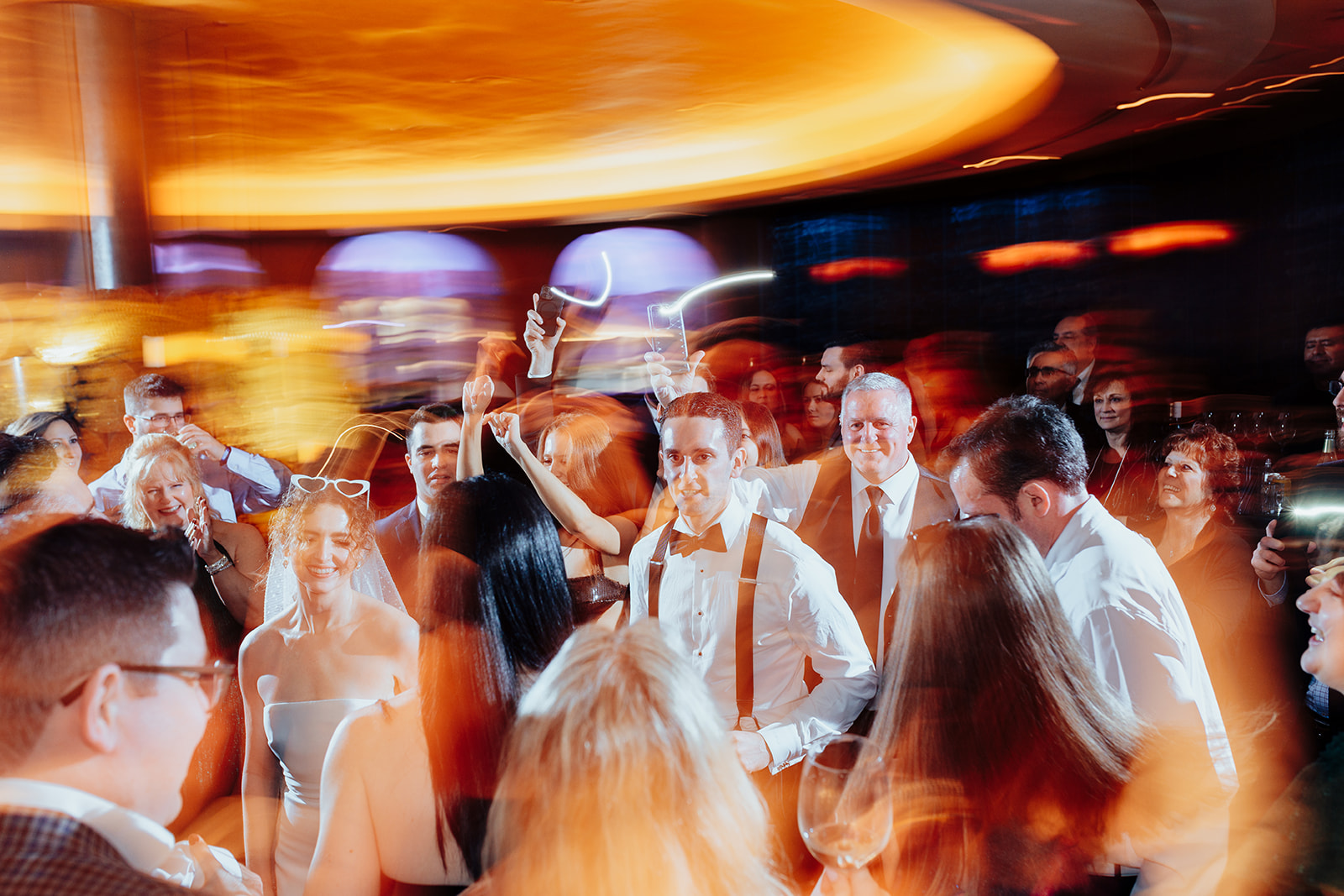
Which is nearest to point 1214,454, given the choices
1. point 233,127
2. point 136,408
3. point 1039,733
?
point 1039,733

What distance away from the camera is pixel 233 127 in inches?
159

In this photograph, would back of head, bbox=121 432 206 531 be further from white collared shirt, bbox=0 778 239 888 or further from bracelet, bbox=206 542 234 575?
white collared shirt, bbox=0 778 239 888

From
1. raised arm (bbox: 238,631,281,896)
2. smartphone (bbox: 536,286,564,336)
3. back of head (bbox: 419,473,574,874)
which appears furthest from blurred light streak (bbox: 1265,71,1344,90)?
smartphone (bbox: 536,286,564,336)

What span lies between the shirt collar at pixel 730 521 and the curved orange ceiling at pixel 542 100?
1792mm

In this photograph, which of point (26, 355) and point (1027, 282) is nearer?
point (26, 355)

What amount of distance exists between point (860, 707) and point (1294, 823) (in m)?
0.77

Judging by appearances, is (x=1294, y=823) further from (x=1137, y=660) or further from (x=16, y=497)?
(x=16, y=497)

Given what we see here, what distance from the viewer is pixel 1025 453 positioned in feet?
5.91

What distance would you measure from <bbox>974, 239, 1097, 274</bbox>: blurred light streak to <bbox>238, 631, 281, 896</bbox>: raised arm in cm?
512

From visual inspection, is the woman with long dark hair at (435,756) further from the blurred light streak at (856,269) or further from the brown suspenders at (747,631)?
the blurred light streak at (856,269)

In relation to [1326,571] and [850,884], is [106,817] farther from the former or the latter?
[1326,571]

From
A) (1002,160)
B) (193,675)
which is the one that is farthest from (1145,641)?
(1002,160)

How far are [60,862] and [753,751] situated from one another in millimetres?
1197

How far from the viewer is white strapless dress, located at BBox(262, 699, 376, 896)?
1.69m
